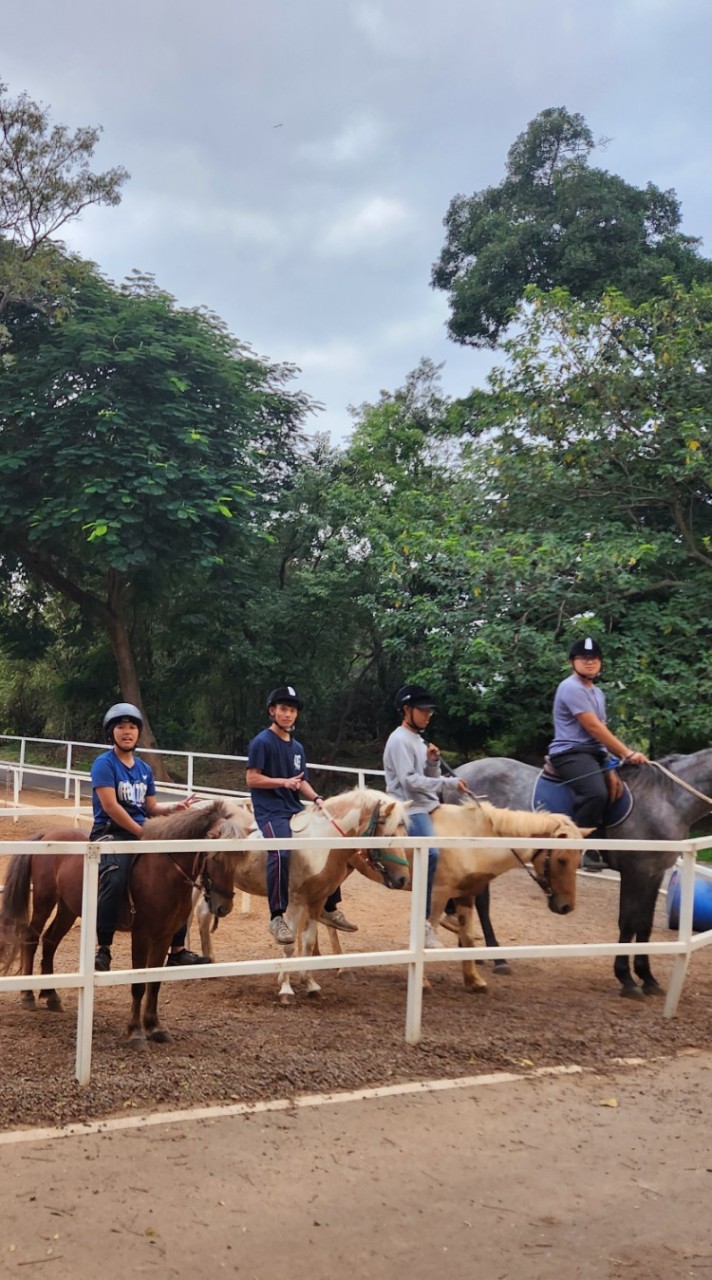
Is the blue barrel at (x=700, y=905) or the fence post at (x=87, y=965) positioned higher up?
the fence post at (x=87, y=965)

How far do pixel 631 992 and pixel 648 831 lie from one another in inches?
42.4

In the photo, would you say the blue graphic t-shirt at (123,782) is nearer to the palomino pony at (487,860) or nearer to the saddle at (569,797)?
the palomino pony at (487,860)

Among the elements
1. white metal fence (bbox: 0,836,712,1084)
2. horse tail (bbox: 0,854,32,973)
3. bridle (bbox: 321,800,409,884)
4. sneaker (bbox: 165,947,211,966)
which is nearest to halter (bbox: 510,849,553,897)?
white metal fence (bbox: 0,836,712,1084)

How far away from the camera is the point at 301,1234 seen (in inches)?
124

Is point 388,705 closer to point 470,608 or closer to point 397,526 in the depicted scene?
point 397,526

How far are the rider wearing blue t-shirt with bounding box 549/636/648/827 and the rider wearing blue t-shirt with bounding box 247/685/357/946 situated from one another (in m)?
1.88

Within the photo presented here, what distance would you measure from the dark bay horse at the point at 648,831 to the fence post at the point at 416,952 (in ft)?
6.70

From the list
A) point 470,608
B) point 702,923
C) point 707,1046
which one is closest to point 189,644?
point 470,608

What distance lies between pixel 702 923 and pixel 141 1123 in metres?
6.00

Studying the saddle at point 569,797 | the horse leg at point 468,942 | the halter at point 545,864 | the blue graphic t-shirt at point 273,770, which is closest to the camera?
the blue graphic t-shirt at point 273,770

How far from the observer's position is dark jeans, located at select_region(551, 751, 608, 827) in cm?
671

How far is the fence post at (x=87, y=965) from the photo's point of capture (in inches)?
162

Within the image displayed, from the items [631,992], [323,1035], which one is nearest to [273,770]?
[323,1035]

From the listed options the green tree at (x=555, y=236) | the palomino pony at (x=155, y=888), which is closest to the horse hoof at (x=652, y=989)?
the palomino pony at (x=155, y=888)
